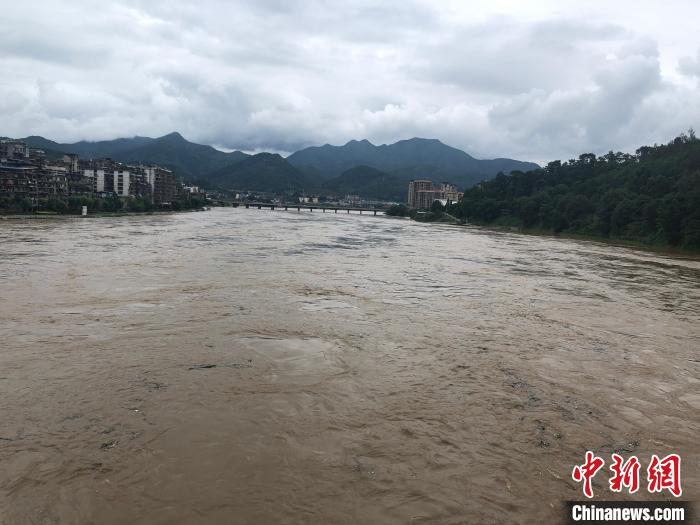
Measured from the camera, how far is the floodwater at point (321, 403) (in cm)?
476

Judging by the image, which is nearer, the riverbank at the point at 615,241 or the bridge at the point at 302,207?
the riverbank at the point at 615,241

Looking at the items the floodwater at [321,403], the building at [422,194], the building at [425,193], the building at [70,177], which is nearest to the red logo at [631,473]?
the floodwater at [321,403]

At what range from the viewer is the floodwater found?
15.6 ft

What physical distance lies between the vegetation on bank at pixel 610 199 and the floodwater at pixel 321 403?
43065 mm

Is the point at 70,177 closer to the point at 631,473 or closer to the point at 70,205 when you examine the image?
the point at 70,205

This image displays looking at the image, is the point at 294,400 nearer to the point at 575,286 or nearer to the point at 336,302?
the point at 336,302

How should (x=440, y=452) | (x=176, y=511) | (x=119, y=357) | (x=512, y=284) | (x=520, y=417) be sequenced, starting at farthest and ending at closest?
(x=512, y=284) → (x=119, y=357) → (x=520, y=417) → (x=440, y=452) → (x=176, y=511)

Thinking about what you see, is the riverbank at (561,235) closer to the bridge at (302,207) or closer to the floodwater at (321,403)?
the bridge at (302,207)

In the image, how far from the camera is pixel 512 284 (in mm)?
20312

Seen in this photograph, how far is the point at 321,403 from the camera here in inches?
276

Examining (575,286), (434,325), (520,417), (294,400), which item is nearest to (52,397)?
(294,400)

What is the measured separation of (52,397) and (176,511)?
3.55 meters

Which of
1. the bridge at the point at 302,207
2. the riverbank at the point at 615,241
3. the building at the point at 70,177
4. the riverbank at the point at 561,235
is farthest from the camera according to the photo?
the bridge at the point at 302,207

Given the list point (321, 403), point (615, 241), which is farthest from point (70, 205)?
point (321, 403)
